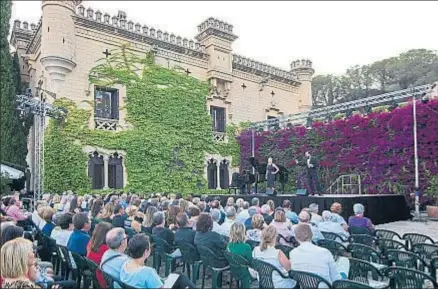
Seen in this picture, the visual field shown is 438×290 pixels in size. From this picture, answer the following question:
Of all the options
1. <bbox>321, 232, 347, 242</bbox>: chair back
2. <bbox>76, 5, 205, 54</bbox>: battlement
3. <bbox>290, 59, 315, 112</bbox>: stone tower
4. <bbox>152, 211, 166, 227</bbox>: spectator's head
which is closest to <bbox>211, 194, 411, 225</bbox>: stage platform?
<bbox>321, 232, 347, 242</bbox>: chair back

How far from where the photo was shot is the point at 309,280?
3.20 meters

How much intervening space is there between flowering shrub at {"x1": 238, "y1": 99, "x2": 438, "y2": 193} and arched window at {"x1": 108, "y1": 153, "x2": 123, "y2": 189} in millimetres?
7314

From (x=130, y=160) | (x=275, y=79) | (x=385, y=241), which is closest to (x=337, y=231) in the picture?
(x=385, y=241)

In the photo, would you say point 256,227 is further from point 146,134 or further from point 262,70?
point 262,70

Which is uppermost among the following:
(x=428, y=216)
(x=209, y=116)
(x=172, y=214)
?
(x=209, y=116)

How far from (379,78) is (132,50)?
25608 millimetres

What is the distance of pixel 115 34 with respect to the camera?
15938mm

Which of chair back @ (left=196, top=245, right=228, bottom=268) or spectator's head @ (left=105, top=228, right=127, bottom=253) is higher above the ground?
spectator's head @ (left=105, top=228, right=127, bottom=253)

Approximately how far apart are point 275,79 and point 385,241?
57.7 ft

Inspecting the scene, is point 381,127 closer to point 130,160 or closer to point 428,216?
point 428,216

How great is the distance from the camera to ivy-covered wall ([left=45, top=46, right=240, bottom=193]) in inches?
551

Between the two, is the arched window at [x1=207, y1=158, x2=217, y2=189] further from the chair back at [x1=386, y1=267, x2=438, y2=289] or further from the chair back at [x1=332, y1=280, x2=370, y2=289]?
the chair back at [x1=332, y1=280, x2=370, y2=289]

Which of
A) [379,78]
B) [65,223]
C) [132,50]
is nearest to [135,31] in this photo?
[132,50]

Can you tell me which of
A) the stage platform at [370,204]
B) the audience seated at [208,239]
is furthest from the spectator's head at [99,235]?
the stage platform at [370,204]
